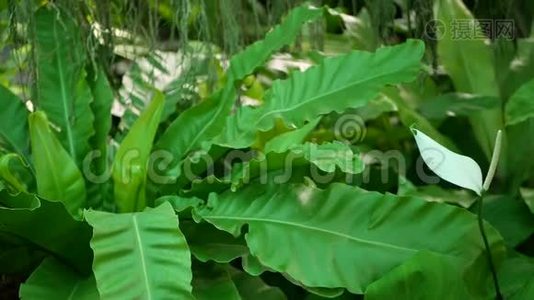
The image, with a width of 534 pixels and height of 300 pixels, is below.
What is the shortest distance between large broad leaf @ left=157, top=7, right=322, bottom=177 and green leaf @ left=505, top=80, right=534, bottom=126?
379 millimetres

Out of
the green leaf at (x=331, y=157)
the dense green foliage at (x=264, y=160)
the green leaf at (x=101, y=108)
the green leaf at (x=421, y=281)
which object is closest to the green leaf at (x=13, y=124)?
the dense green foliage at (x=264, y=160)

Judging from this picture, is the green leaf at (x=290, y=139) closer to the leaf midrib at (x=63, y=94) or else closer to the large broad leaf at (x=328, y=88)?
the large broad leaf at (x=328, y=88)

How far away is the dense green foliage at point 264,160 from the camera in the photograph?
1.01 m

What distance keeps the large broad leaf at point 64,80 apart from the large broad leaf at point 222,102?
154 millimetres

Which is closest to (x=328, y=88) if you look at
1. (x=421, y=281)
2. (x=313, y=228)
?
(x=313, y=228)

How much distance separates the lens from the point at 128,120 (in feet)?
4.85

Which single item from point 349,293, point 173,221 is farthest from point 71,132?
point 349,293

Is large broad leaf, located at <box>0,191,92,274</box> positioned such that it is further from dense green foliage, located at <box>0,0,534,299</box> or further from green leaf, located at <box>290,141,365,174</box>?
green leaf, located at <box>290,141,365,174</box>

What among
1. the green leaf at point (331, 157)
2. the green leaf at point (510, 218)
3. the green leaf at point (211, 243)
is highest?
the green leaf at point (331, 157)

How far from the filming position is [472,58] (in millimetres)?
1528

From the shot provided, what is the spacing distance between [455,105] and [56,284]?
2.85ft

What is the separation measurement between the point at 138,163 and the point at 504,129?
77 centimetres

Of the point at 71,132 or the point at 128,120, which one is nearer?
the point at 71,132

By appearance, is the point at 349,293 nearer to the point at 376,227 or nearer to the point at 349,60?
the point at 376,227
